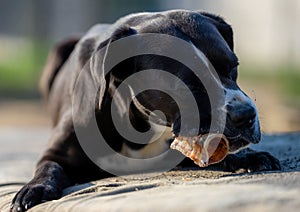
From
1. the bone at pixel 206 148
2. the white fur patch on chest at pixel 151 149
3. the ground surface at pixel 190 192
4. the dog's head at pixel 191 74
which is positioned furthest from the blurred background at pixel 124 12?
the bone at pixel 206 148

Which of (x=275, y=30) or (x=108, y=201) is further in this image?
(x=275, y=30)

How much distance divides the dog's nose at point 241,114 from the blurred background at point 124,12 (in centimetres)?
406

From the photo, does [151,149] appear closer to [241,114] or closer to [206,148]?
[206,148]

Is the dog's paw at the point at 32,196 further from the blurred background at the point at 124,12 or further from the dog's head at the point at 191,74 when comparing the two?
the blurred background at the point at 124,12

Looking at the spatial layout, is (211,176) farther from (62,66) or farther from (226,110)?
(62,66)

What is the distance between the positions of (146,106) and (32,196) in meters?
0.59

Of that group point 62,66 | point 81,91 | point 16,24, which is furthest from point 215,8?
point 81,91

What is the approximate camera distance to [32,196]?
3000mm

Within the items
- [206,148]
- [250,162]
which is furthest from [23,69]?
[206,148]

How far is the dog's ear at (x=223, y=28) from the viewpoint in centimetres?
340

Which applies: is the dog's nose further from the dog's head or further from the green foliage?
the green foliage

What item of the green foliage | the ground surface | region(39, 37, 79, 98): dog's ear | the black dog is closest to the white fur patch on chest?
the black dog

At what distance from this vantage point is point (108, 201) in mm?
2627

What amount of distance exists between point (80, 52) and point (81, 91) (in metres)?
0.25
